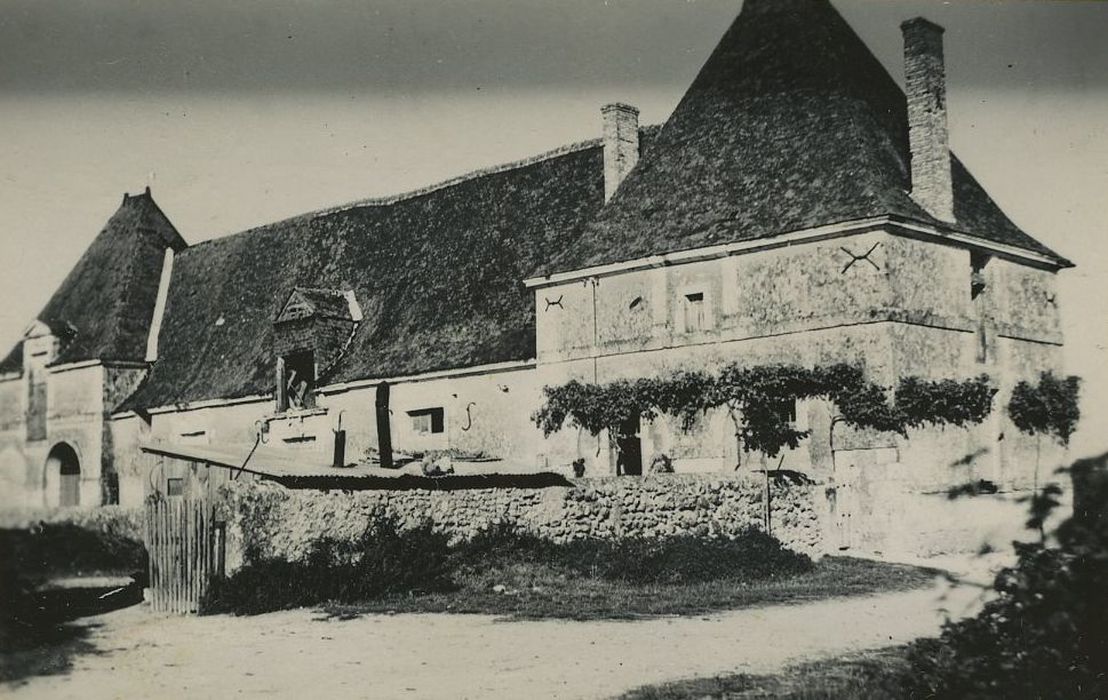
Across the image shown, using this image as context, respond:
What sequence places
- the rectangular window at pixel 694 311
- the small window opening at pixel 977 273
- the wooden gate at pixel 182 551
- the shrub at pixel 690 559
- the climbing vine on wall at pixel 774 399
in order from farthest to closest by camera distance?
1. the small window opening at pixel 977 273
2. the rectangular window at pixel 694 311
3. the climbing vine on wall at pixel 774 399
4. the shrub at pixel 690 559
5. the wooden gate at pixel 182 551

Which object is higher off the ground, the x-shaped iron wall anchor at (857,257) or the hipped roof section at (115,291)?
the hipped roof section at (115,291)

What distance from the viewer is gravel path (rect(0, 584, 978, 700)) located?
34.6ft

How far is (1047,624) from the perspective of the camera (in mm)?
6863

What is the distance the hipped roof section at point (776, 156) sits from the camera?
22484 millimetres

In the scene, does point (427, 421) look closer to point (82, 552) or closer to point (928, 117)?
point (82, 552)

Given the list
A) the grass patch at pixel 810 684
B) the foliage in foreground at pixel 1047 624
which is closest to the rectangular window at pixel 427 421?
the grass patch at pixel 810 684

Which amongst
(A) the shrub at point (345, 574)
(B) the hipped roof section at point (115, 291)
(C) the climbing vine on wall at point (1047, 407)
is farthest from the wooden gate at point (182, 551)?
(B) the hipped roof section at point (115, 291)

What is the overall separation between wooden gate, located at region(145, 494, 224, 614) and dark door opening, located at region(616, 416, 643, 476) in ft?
33.4

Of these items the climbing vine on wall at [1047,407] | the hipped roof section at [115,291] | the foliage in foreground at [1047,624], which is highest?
the hipped roof section at [115,291]

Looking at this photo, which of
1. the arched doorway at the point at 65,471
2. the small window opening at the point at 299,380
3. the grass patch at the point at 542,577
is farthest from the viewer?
the arched doorway at the point at 65,471

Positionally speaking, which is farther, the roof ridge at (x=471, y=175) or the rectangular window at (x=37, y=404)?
the rectangular window at (x=37, y=404)

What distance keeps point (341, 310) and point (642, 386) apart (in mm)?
11093

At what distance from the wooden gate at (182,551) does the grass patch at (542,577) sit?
40 cm

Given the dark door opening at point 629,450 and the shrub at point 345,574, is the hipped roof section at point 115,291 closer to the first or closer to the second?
the dark door opening at point 629,450
